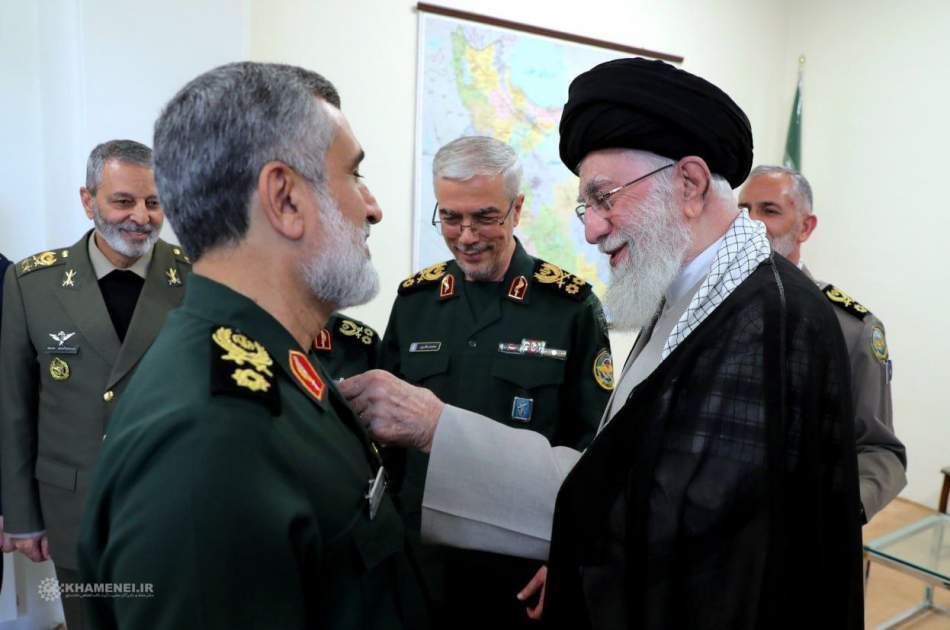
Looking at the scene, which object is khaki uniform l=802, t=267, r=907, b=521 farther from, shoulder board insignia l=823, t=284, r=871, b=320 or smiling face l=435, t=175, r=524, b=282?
smiling face l=435, t=175, r=524, b=282

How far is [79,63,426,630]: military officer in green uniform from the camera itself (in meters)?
0.70

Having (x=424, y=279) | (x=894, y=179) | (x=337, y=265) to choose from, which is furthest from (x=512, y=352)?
(x=894, y=179)

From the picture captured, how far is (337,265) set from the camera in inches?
37.6

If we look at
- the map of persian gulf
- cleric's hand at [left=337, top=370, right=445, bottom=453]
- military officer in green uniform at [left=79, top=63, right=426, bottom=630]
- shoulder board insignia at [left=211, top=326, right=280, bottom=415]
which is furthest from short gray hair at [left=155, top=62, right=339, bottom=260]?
the map of persian gulf

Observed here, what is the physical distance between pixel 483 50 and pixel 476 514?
10.1ft

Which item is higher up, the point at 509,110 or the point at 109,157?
the point at 509,110

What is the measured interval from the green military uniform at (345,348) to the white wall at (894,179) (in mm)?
3964

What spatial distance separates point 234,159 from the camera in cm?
88

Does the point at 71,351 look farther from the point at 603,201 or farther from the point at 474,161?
the point at 603,201

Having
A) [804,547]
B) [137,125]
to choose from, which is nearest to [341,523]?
[804,547]

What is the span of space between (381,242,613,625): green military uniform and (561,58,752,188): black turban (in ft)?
2.25

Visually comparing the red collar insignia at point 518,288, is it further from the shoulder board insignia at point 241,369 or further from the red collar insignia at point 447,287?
the shoulder board insignia at point 241,369

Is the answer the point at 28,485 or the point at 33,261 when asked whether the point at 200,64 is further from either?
the point at 28,485

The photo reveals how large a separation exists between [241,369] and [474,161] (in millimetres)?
1255
